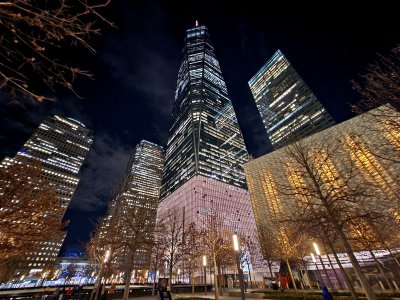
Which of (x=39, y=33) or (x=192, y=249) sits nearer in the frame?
(x=39, y=33)

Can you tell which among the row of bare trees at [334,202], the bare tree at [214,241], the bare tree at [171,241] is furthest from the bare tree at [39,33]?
the bare tree at [171,241]

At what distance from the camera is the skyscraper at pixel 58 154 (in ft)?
332

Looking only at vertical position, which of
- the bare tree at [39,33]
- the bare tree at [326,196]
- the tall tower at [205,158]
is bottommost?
the bare tree at [39,33]

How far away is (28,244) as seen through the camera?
32.1 feet

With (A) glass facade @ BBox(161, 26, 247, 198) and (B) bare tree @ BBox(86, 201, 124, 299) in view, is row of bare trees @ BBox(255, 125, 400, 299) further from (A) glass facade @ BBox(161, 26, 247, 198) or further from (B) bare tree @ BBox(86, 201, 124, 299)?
(A) glass facade @ BBox(161, 26, 247, 198)

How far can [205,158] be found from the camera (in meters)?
95.6

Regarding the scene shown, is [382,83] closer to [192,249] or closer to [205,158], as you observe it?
[192,249]

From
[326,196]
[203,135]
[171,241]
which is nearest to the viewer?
[326,196]

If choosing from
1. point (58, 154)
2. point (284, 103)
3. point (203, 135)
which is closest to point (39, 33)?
point (203, 135)

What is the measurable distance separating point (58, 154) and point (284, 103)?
6373 inches

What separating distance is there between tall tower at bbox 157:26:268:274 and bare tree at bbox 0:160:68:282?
48.7 m

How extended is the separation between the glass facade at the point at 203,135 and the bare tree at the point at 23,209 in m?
73.4

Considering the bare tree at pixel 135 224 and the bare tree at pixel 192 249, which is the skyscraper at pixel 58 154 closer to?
the bare tree at pixel 192 249

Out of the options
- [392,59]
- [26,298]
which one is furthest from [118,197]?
[392,59]
